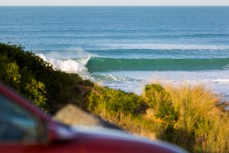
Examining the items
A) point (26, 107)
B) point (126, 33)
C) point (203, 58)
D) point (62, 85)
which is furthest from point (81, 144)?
point (126, 33)

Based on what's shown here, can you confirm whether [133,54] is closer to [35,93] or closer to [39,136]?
[35,93]

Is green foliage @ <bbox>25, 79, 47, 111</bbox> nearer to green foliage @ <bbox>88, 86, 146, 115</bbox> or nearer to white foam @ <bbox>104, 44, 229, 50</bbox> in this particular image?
green foliage @ <bbox>88, 86, 146, 115</bbox>

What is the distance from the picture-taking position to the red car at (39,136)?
322 cm

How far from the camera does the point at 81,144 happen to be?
3.38 meters

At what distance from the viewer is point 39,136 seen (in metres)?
3.23

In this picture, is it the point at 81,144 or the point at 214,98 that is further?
the point at 214,98

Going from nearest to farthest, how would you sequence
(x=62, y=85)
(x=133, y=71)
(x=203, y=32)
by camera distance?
(x=62, y=85)
(x=133, y=71)
(x=203, y=32)

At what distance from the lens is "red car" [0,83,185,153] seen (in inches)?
127

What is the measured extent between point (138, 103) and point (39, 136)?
677 centimetres

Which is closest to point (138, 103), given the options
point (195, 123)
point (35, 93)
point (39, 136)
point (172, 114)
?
point (172, 114)

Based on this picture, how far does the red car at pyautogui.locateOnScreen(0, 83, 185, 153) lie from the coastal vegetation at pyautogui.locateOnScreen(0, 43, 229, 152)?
199 inches

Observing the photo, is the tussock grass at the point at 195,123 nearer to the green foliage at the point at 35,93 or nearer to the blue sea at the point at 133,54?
the green foliage at the point at 35,93

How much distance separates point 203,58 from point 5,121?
40759 millimetres

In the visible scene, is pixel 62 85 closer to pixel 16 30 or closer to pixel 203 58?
pixel 203 58
